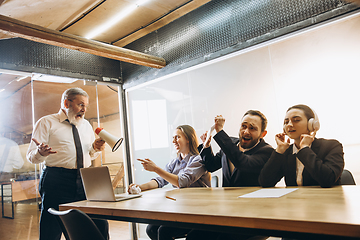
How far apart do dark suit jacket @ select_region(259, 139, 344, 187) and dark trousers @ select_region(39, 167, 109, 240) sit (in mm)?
1616

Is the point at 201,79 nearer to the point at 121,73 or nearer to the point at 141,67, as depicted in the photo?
the point at 141,67

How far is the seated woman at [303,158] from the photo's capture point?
5.79 feet

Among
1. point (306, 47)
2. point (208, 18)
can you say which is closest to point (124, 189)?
point (208, 18)

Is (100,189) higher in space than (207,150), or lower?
lower

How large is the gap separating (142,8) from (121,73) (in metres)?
1.49

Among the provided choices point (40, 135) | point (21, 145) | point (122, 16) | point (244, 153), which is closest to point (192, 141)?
point (244, 153)

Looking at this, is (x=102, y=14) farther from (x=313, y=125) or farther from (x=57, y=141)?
(x=313, y=125)

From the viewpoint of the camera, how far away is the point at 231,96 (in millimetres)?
3385

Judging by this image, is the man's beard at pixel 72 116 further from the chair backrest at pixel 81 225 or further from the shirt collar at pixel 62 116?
the chair backrest at pixel 81 225

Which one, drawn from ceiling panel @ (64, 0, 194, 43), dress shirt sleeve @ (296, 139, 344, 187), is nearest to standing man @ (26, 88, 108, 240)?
ceiling panel @ (64, 0, 194, 43)

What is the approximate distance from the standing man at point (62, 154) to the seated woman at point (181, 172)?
0.55 meters

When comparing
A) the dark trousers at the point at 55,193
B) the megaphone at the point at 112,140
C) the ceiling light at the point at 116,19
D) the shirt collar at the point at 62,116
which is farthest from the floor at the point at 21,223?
the ceiling light at the point at 116,19

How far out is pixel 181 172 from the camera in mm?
2707

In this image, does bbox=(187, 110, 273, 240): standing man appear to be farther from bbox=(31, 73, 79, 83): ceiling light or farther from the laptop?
bbox=(31, 73, 79, 83): ceiling light
